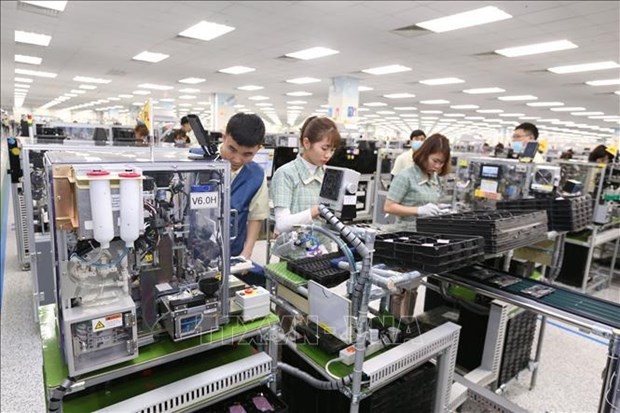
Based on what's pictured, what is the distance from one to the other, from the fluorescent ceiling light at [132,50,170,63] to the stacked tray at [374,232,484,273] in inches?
298

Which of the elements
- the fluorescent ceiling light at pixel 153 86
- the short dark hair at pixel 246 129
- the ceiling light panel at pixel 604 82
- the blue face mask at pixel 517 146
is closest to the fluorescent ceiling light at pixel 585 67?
the ceiling light panel at pixel 604 82

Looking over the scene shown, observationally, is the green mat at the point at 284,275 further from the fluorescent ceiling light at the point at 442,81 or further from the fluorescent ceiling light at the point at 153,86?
the fluorescent ceiling light at the point at 153,86

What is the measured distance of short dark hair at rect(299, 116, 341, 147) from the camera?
5.86 feet

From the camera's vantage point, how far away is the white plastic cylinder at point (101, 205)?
3.02ft

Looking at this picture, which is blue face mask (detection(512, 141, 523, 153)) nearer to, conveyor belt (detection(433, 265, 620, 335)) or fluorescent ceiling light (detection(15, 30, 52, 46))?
Answer: conveyor belt (detection(433, 265, 620, 335))

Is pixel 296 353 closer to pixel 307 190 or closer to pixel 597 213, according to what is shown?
pixel 307 190

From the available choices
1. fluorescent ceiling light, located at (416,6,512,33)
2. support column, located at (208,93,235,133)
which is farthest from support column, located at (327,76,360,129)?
support column, located at (208,93,235,133)

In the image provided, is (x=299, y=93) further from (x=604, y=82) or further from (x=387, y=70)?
(x=604, y=82)

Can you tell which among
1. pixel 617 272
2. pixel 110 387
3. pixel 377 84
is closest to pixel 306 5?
pixel 110 387

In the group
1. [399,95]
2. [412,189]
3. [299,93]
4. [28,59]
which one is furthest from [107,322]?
[299,93]

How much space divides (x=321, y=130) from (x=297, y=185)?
289 mm

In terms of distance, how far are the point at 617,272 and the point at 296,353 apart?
15.5ft

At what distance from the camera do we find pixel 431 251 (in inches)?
55.4

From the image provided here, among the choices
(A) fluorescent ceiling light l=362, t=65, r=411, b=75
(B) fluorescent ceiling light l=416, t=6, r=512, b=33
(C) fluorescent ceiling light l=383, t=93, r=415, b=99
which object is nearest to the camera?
(B) fluorescent ceiling light l=416, t=6, r=512, b=33
